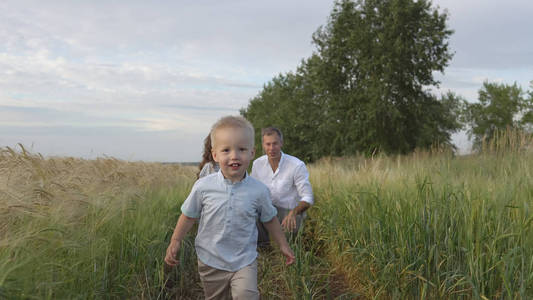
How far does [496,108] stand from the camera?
43.3 metres

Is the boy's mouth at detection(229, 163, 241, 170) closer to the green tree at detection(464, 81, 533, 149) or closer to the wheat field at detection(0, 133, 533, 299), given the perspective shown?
the wheat field at detection(0, 133, 533, 299)

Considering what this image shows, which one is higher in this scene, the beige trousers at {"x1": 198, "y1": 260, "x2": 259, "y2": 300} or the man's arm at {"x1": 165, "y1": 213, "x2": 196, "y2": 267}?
the man's arm at {"x1": 165, "y1": 213, "x2": 196, "y2": 267}

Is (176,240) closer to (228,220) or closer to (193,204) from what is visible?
(193,204)

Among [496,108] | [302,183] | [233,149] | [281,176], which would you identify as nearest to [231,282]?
[233,149]

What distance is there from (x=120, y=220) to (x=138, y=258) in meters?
0.34

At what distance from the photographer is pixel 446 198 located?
10.6 feet

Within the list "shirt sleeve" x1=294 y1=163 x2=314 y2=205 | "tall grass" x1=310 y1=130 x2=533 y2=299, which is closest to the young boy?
"tall grass" x1=310 y1=130 x2=533 y2=299

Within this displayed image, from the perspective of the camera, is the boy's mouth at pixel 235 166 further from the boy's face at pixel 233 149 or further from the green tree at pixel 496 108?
the green tree at pixel 496 108

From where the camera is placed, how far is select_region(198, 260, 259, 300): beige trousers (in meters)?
2.45

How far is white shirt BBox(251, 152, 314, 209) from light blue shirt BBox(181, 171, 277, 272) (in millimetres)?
2044

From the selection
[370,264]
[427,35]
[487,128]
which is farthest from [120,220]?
[487,128]

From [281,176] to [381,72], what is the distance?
56.2 ft

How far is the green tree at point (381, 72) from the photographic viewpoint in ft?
65.6

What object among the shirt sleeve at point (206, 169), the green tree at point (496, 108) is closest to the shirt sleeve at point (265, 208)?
the shirt sleeve at point (206, 169)
